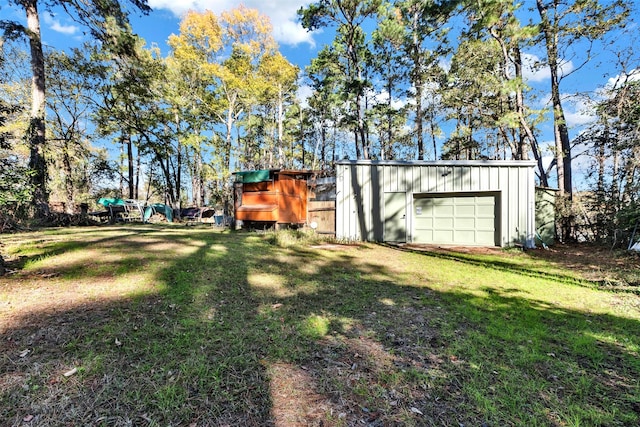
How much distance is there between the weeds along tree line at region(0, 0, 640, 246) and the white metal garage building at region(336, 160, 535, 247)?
2.78 metres

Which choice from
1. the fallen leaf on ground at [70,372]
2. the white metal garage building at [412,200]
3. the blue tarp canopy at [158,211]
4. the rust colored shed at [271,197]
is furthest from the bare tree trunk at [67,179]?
the fallen leaf on ground at [70,372]

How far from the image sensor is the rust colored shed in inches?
411

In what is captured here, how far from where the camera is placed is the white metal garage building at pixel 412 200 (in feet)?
31.2

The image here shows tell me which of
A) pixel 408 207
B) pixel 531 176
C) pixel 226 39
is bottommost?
pixel 408 207

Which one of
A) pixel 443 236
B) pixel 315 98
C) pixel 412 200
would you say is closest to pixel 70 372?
pixel 412 200

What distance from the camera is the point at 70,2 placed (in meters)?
9.05

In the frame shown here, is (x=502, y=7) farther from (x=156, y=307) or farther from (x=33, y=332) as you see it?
(x=33, y=332)

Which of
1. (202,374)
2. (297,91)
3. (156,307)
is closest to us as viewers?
(202,374)

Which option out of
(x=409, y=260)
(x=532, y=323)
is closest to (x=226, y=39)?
(x=409, y=260)

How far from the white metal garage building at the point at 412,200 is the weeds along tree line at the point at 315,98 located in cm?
278

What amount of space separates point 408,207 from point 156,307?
27.8 ft

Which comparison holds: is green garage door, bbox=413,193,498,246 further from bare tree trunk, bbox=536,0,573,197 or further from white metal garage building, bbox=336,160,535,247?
bare tree trunk, bbox=536,0,573,197

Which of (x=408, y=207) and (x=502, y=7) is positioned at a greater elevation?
(x=502, y=7)

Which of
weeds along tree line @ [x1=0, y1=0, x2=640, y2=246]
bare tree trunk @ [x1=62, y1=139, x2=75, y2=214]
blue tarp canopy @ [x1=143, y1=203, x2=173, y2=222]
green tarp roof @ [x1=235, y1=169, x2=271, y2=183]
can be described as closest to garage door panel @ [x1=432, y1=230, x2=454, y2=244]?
weeds along tree line @ [x1=0, y1=0, x2=640, y2=246]
